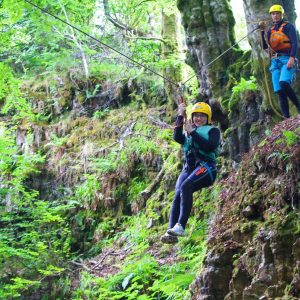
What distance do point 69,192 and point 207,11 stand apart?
6.02 metres

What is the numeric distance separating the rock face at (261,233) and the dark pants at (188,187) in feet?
1.80

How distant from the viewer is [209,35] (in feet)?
31.5

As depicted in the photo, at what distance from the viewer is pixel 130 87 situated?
15.1 metres

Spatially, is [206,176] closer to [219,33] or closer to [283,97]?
[283,97]

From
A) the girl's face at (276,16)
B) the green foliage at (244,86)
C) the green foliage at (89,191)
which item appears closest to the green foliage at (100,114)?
the green foliage at (89,191)

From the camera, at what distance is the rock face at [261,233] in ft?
18.4

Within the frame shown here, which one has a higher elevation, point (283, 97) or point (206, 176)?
point (283, 97)

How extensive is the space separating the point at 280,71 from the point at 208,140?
6.69 ft

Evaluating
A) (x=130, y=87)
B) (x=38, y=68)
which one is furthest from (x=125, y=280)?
(x=38, y=68)

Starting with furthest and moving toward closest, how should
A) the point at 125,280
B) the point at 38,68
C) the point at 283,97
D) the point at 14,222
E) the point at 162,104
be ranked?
1. the point at 38,68
2. the point at 162,104
3. the point at 14,222
4. the point at 125,280
5. the point at 283,97

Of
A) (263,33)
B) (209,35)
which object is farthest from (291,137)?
(209,35)

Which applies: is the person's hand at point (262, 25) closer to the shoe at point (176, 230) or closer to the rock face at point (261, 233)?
the rock face at point (261, 233)

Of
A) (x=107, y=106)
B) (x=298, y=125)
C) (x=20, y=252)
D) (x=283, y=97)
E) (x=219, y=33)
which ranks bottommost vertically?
(x=20, y=252)

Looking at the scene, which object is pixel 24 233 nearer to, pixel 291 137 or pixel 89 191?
pixel 89 191
